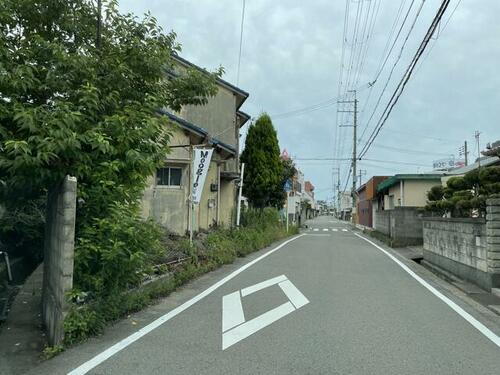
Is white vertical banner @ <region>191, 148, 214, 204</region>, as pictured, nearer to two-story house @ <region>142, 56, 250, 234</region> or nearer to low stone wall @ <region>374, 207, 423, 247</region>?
two-story house @ <region>142, 56, 250, 234</region>

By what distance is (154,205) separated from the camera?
53.0 ft

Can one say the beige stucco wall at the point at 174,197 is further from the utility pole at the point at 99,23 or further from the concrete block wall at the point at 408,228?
the concrete block wall at the point at 408,228

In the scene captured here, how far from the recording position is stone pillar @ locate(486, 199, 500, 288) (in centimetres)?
952

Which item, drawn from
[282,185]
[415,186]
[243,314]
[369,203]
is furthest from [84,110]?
[369,203]

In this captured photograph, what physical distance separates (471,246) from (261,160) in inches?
787

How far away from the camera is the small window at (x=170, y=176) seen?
1644 centimetres

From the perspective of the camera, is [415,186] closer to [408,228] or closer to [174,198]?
[408,228]

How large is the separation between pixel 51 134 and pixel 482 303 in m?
7.72

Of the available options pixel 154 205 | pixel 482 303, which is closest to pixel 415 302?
pixel 482 303

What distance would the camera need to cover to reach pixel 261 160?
3016 cm

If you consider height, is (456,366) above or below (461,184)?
below

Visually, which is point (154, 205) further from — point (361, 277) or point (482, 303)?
point (482, 303)

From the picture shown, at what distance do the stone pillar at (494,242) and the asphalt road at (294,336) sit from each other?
131 centimetres

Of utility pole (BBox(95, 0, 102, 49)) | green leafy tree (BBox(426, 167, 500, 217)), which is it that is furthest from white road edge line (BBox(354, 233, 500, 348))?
utility pole (BBox(95, 0, 102, 49))
